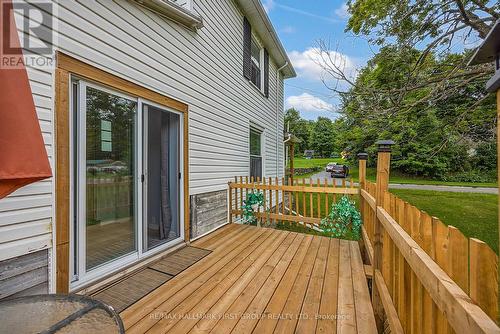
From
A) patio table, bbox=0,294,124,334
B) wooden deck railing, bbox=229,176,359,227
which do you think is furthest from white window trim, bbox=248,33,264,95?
patio table, bbox=0,294,124,334

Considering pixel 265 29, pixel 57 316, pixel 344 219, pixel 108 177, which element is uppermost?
pixel 265 29

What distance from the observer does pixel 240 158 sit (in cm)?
575

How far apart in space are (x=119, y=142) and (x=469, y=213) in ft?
31.9

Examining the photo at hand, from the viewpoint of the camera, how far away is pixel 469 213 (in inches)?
291

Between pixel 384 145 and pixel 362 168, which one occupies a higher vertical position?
pixel 384 145

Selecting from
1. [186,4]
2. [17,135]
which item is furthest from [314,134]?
[17,135]

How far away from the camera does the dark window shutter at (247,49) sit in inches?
234

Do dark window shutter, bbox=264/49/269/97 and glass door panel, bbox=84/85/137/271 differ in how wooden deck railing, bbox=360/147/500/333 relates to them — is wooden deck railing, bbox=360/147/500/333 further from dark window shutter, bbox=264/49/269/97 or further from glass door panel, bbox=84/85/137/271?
dark window shutter, bbox=264/49/269/97

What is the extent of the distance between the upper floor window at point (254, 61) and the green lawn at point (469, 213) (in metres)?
6.39

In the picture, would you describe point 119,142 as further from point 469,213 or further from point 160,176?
point 469,213

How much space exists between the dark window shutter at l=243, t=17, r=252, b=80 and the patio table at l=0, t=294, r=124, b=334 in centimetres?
572

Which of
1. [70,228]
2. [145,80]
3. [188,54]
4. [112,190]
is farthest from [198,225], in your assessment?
[188,54]

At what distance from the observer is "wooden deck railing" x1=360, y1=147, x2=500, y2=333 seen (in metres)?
0.74

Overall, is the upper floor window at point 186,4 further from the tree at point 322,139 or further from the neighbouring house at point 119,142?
the tree at point 322,139
